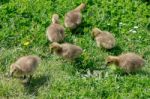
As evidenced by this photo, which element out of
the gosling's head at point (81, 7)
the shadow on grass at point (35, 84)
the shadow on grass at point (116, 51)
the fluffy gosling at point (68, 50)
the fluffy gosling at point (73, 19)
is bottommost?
the shadow on grass at point (35, 84)

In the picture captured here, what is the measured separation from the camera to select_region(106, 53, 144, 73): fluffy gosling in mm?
6344

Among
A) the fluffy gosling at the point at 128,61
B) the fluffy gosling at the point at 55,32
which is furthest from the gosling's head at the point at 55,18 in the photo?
the fluffy gosling at the point at 128,61

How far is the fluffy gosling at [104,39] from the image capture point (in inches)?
269

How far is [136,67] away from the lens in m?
6.36

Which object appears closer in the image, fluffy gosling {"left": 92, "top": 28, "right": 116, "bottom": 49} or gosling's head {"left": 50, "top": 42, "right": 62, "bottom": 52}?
gosling's head {"left": 50, "top": 42, "right": 62, "bottom": 52}

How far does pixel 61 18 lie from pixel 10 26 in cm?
83

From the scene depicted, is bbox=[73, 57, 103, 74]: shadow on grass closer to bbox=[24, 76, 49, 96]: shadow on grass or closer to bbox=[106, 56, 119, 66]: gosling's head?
bbox=[106, 56, 119, 66]: gosling's head

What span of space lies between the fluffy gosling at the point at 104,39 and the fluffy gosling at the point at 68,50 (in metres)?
0.42

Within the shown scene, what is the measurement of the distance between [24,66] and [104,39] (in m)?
1.30

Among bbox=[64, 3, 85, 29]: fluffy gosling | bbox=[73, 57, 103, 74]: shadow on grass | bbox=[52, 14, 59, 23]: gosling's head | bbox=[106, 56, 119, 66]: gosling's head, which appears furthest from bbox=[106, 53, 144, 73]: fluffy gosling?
bbox=[52, 14, 59, 23]: gosling's head

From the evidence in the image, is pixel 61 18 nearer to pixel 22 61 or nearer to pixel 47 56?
pixel 47 56

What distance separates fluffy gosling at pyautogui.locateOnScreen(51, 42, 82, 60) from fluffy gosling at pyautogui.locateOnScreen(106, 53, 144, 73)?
1.52 feet

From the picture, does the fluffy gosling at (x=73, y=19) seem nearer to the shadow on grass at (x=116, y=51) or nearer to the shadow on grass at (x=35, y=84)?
the shadow on grass at (x=116, y=51)

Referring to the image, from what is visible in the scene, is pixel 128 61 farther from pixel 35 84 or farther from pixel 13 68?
pixel 13 68
